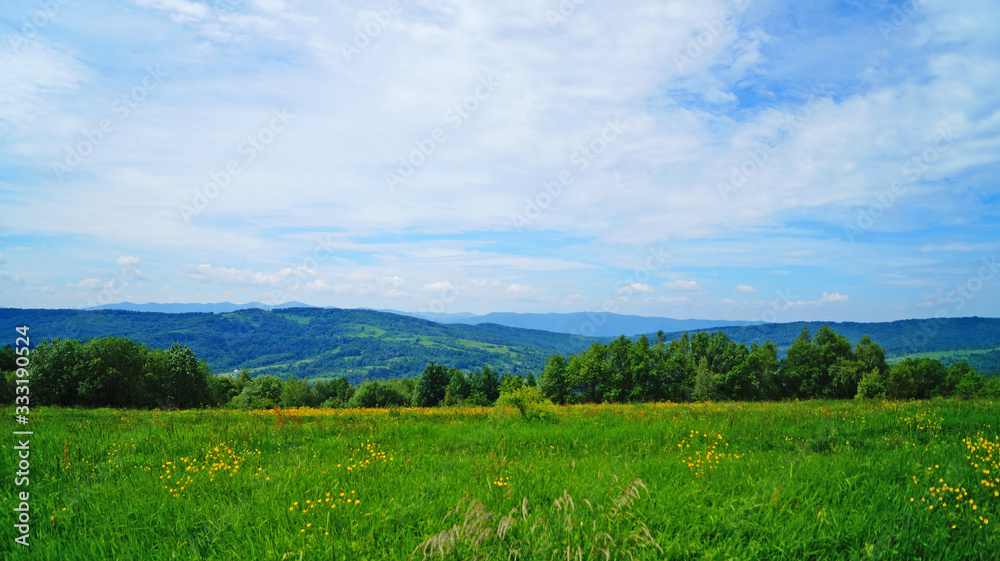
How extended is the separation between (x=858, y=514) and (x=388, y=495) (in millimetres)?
4742

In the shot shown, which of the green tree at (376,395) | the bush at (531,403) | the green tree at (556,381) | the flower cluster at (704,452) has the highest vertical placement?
the flower cluster at (704,452)

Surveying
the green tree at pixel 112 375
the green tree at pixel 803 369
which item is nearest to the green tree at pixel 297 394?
the green tree at pixel 112 375

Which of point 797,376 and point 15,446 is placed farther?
point 797,376

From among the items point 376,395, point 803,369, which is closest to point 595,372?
point 803,369

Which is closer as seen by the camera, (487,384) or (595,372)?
(595,372)

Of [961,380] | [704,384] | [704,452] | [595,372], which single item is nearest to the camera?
[704,452]

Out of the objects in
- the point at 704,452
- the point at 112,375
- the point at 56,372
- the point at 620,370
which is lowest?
the point at 112,375

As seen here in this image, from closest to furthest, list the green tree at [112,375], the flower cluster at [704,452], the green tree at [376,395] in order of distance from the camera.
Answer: the flower cluster at [704,452] → the green tree at [112,375] → the green tree at [376,395]

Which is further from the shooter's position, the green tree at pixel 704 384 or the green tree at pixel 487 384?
the green tree at pixel 487 384

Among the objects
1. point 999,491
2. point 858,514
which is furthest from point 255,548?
point 999,491

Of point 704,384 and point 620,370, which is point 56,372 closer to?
point 620,370

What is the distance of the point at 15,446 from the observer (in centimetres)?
730

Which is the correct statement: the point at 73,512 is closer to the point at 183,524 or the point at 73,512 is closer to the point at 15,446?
the point at 183,524

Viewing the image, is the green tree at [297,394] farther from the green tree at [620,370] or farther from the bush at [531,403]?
the bush at [531,403]
